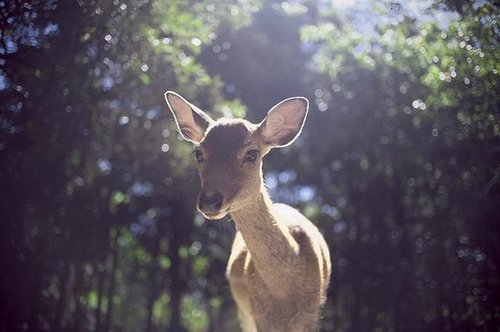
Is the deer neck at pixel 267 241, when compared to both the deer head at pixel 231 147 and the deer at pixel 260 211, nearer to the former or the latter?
the deer at pixel 260 211

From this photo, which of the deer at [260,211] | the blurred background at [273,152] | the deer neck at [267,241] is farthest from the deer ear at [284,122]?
the blurred background at [273,152]

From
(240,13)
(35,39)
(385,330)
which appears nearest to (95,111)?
(35,39)

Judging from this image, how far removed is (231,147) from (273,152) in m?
12.7

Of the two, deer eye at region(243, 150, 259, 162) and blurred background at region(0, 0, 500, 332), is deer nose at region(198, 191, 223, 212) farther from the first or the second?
blurred background at region(0, 0, 500, 332)

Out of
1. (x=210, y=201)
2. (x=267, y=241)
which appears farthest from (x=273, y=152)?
(x=210, y=201)

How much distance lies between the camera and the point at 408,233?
15578 mm

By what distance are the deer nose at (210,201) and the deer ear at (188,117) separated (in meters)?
1.52

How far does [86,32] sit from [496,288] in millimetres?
6892

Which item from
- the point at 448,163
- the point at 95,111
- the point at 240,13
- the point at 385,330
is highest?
the point at 240,13

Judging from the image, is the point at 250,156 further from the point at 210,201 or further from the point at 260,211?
the point at 210,201

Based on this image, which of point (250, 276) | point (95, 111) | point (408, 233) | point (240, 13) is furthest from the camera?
point (408, 233)

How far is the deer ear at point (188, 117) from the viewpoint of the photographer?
6.12m

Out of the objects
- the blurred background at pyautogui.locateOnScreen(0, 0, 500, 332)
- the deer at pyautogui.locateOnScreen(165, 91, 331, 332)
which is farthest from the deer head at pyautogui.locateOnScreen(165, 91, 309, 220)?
the blurred background at pyautogui.locateOnScreen(0, 0, 500, 332)

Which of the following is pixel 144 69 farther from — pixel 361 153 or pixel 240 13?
pixel 361 153
